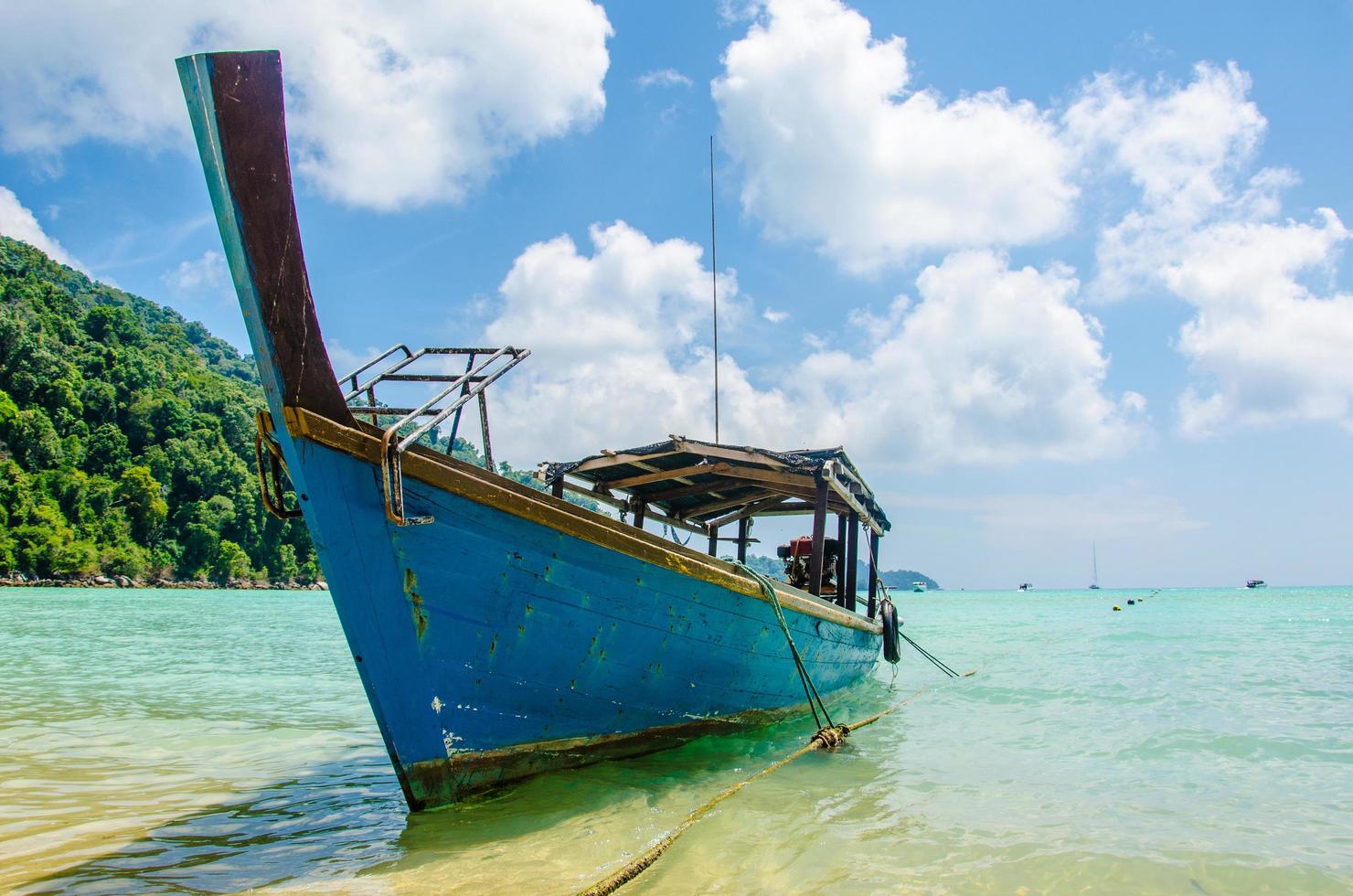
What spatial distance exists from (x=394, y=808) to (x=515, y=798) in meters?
0.86

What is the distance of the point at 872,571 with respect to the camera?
38.3ft

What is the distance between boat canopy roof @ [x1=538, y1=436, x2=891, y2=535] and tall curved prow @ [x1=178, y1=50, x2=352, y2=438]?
4021 mm

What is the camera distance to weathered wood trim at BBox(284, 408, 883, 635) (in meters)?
3.78

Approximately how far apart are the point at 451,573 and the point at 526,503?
0.55 metres

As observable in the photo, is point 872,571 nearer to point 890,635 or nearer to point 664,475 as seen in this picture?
point 890,635

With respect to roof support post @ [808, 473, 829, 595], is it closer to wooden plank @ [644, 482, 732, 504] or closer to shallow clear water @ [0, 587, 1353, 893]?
shallow clear water @ [0, 587, 1353, 893]

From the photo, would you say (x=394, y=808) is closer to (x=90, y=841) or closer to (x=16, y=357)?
(x=90, y=841)

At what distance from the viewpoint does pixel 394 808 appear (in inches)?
190

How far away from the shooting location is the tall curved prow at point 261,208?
3.39 meters

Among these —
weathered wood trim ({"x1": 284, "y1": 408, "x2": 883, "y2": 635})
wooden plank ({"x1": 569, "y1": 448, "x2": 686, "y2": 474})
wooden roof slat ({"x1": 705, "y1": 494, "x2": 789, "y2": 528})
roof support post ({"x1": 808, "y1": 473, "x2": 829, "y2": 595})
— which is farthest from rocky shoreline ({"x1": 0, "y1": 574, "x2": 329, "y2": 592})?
weathered wood trim ({"x1": 284, "y1": 408, "x2": 883, "y2": 635})

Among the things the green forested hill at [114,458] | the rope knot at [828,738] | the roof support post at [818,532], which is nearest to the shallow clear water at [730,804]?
the rope knot at [828,738]

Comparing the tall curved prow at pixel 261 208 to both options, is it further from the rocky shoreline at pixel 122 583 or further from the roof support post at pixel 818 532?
the rocky shoreline at pixel 122 583

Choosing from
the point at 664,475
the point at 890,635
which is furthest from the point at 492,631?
the point at 890,635

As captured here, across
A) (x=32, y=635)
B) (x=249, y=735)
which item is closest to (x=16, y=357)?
(x=32, y=635)
